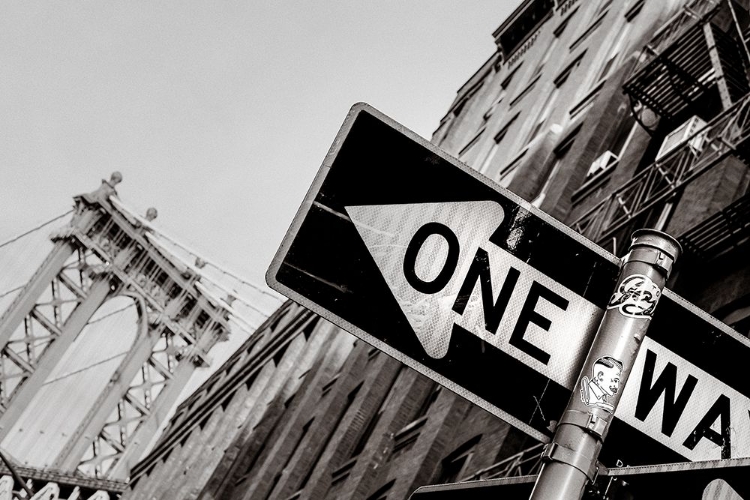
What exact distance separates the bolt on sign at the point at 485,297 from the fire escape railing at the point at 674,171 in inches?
337

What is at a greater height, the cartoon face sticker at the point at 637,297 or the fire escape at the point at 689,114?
the fire escape at the point at 689,114

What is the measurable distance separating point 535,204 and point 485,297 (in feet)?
61.3

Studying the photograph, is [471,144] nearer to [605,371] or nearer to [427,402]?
[427,402]

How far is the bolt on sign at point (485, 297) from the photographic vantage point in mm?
2949

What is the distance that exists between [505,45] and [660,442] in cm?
3791

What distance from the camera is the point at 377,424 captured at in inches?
833

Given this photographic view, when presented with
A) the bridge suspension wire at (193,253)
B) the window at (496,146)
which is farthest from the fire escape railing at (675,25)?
the bridge suspension wire at (193,253)

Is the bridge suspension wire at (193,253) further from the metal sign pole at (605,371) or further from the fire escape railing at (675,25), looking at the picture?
the metal sign pole at (605,371)

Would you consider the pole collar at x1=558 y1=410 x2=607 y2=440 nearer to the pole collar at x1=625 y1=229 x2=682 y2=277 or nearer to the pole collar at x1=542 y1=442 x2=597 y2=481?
the pole collar at x1=542 y1=442 x2=597 y2=481

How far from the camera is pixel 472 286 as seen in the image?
3.05m

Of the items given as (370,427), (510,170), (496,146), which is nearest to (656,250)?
(370,427)

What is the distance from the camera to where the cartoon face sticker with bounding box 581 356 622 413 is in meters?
2.69

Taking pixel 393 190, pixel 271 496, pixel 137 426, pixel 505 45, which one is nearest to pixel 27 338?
pixel 137 426

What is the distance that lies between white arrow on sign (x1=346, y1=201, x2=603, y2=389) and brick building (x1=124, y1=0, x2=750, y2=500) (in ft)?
27.3
